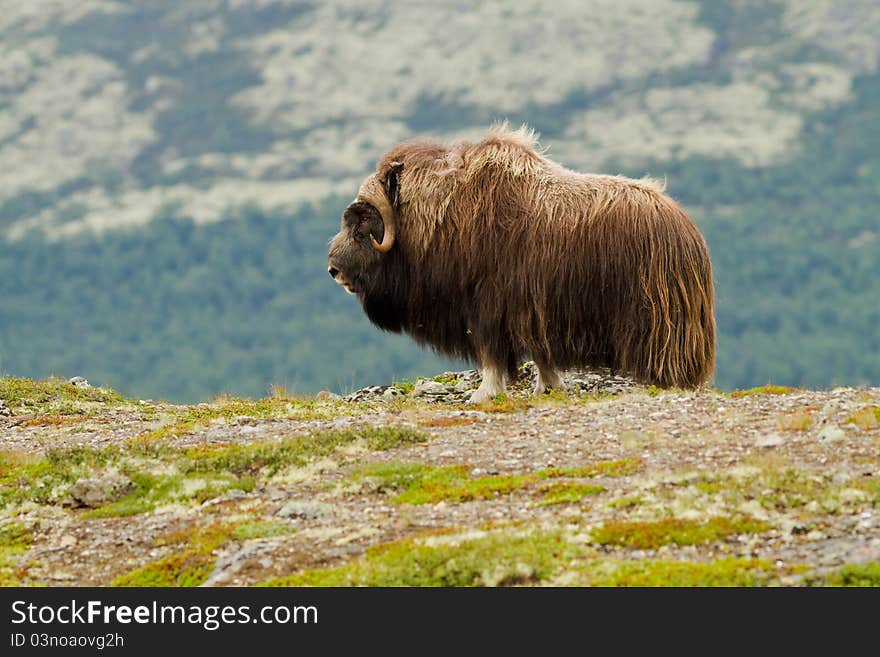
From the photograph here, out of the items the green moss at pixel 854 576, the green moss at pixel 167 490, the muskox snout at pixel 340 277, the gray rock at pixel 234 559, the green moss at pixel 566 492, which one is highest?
the muskox snout at pixel 340 277

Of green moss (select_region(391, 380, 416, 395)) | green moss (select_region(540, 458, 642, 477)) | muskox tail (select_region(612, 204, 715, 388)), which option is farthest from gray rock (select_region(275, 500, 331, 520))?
green moss (select_region(391, 380, 416, 395))

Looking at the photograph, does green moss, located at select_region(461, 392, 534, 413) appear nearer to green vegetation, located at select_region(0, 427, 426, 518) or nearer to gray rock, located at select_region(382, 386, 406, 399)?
green vegetation, located at select_region(0, 427, 426, 518)

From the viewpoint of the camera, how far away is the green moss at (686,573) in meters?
6.56

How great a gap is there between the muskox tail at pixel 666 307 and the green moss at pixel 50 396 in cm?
622

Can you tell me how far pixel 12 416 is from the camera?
14.5 meters

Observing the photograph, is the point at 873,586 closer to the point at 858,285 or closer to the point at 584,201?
the point at 584,201

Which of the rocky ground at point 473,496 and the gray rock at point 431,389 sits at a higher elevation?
the gray rock at point 431,389

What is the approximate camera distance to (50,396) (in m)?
15.8

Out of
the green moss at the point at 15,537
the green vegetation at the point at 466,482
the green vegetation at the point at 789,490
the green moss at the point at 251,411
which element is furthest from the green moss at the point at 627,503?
the green moss at the point at 251,411

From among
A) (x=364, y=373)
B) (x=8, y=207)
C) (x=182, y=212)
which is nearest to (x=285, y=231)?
(x=182, y=212)

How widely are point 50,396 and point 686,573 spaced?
1076cm

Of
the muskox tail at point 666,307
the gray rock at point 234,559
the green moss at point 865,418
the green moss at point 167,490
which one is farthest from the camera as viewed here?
→ the muskox tail at point 666,307

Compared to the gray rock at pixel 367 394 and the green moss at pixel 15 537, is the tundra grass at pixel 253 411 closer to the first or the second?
the gray rock at pixel 367 394

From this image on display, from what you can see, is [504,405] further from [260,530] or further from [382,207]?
[260,530]
